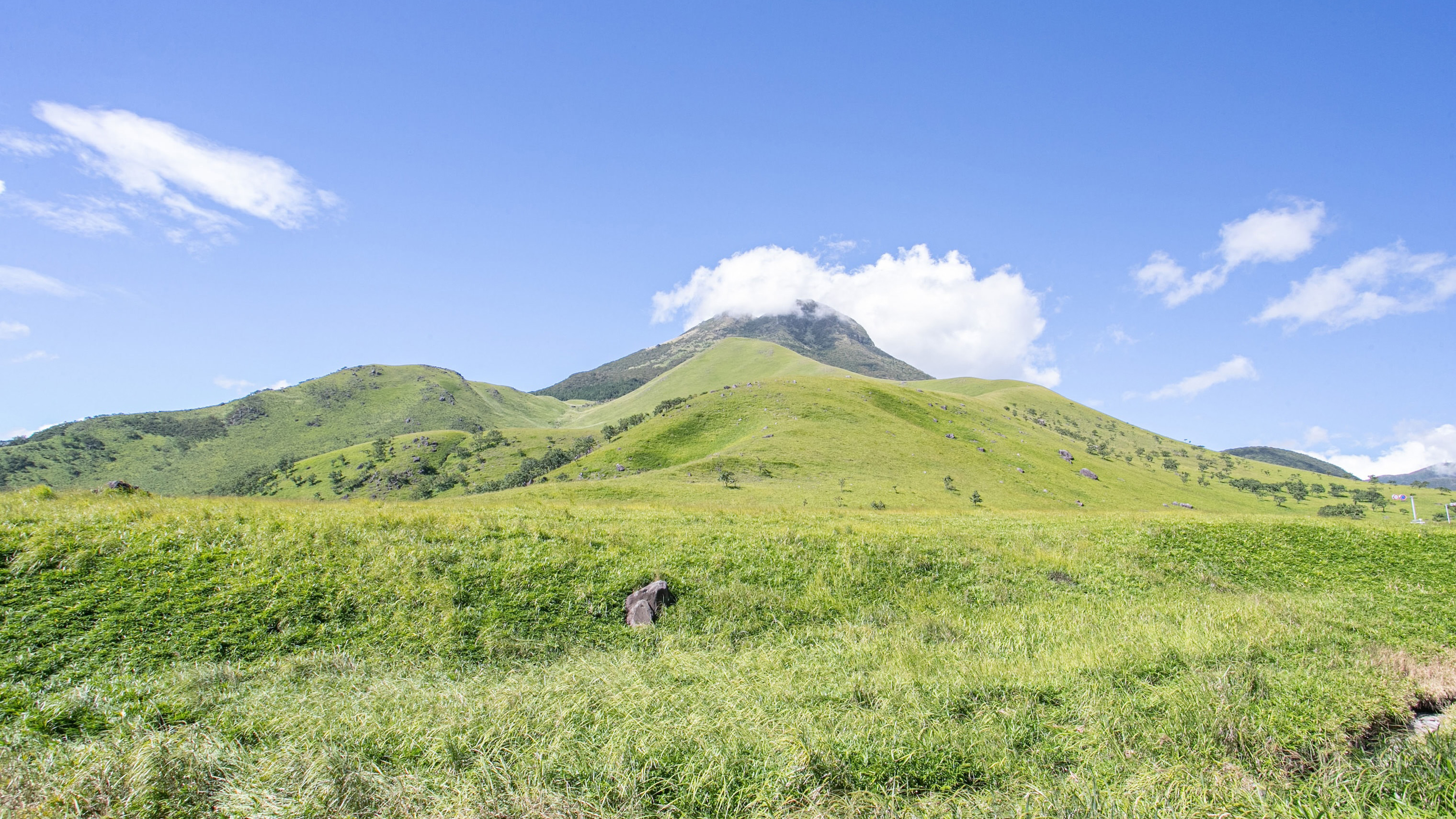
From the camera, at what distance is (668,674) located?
1006cm

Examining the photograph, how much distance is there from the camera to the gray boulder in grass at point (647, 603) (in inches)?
517

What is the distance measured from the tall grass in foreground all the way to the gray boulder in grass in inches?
18.0

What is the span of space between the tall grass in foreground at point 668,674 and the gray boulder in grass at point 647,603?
1.50ft

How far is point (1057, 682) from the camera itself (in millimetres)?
9367

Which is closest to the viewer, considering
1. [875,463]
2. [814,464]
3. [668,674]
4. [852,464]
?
[668,674]

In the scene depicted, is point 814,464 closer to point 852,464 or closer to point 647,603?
point 852,464

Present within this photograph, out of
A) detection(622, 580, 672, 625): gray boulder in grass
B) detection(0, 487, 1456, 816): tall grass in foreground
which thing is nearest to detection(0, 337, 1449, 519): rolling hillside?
detection(622, 580, 672, 625): gray boulder in grass

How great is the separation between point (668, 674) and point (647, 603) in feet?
11.1

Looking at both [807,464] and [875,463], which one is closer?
[807,464]

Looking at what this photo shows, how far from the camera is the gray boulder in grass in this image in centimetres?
1313

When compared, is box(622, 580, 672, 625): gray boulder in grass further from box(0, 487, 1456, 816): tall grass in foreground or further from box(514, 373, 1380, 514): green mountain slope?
box(514, 373, 1380, 514): green mountain slope

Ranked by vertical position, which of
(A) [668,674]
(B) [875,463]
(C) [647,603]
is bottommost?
(A) [668,674]

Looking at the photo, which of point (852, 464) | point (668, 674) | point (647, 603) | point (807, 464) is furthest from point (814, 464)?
point (668, 674)

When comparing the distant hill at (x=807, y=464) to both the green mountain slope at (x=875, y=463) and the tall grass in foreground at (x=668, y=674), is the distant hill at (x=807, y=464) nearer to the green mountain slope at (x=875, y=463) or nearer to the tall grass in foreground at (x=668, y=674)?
the green mountain slope at (x=875, y=463)
